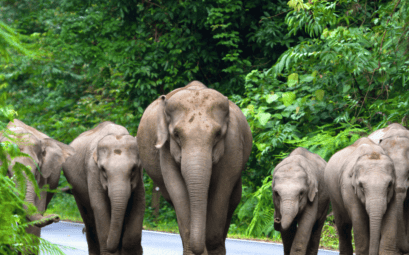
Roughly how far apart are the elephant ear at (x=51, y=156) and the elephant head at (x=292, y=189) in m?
3.30

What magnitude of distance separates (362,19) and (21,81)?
605 inches

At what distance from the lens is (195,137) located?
21.3ft

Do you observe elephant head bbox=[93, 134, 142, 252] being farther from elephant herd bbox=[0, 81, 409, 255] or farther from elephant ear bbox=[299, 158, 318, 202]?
elephant ear bbox=[299, 158, 318, 202]

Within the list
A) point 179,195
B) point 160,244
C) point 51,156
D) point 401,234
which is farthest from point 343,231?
point 51,156

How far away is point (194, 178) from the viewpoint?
6.30 m

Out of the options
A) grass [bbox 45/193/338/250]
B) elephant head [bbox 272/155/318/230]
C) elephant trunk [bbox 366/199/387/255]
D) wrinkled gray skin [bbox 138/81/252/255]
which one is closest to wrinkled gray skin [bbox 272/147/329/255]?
elephant head [bbox 272/155/318/230]

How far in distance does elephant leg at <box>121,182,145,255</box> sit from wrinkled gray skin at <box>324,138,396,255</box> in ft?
9.32

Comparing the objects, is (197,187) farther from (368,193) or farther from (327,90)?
(327,90)

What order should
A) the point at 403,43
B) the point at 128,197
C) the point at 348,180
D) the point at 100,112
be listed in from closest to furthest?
1. the point at 128,197
2. the point at 348,180
3. the point at 403,43
4. the point at 100,112

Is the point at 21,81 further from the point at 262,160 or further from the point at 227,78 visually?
the point at 262,160

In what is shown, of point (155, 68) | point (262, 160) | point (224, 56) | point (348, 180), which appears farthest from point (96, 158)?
point (224, 56)

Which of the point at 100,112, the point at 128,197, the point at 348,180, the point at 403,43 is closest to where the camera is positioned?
the point at 128,197

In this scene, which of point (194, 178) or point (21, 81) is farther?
point (21, 81)

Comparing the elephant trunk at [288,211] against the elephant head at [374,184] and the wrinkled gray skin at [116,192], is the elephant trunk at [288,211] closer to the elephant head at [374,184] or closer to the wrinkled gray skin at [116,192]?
the elephant head at [374,184]
